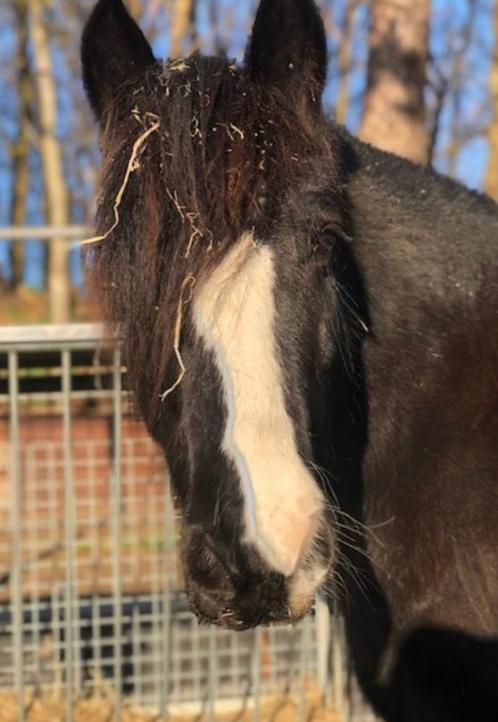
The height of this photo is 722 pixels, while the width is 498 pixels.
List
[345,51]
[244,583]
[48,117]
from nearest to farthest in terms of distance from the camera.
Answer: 1. [244,583]
2. [48,117]
3. [345,51]

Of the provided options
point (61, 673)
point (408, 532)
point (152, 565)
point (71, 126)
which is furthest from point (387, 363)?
point (71, 126)

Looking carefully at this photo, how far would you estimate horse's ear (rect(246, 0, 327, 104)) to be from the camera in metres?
2.53

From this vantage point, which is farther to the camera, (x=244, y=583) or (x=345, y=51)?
(x=345, y=51)

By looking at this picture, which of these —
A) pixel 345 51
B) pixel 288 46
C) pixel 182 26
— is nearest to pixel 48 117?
pixel 182 26

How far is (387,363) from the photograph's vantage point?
2.84 m

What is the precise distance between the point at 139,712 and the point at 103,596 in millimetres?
1189

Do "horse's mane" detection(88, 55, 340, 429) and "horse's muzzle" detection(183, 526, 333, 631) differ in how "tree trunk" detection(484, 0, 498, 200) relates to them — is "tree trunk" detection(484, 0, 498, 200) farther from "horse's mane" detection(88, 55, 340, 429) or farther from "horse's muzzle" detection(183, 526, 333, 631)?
"horse's muzzle" detection(183, 526, 333, 631)

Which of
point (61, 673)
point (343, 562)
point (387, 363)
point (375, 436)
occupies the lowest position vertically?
point (61, 673)

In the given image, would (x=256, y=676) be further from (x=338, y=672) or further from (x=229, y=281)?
(x=229, y=281)

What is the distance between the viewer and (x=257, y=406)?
7.22ft

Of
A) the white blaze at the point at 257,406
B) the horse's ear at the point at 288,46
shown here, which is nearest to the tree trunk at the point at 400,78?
the horse's ear at the point at 288,46

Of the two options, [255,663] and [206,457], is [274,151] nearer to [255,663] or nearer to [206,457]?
[206,457]

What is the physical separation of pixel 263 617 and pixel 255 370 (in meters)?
0.57

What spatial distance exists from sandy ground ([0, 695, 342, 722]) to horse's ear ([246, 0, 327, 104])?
309 centimetres
